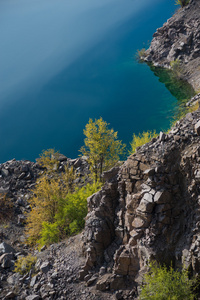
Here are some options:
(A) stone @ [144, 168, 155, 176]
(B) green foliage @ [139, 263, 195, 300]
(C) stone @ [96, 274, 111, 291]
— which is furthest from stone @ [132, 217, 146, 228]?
(C) stone @ [96, 274, 111, 291]

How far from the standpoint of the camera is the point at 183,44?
61.9m

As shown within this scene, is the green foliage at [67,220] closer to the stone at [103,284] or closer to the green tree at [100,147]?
the stone at [103,284]

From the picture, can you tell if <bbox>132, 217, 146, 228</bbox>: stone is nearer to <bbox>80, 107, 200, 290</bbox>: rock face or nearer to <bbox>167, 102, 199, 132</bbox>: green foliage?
<bbox>80, 107, 200, 290</bbox>: rock face

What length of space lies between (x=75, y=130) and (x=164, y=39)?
30.9 m

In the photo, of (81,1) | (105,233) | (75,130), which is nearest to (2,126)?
(75,130)

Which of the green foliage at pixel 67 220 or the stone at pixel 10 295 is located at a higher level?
the green foliage at pixel 67 220

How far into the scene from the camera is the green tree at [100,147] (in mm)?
33750

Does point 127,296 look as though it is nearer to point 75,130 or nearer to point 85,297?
point 85,297

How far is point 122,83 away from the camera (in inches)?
2539

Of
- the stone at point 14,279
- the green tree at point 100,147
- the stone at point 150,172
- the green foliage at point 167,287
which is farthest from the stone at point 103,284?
the green tree at point 100,147

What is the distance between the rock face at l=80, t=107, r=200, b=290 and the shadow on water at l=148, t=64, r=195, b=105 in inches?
1429

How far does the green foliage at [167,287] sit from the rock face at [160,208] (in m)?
0.97

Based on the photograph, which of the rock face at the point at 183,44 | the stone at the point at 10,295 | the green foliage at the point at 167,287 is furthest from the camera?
the rock face at the point at 183,44

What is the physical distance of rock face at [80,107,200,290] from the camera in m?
17.3
